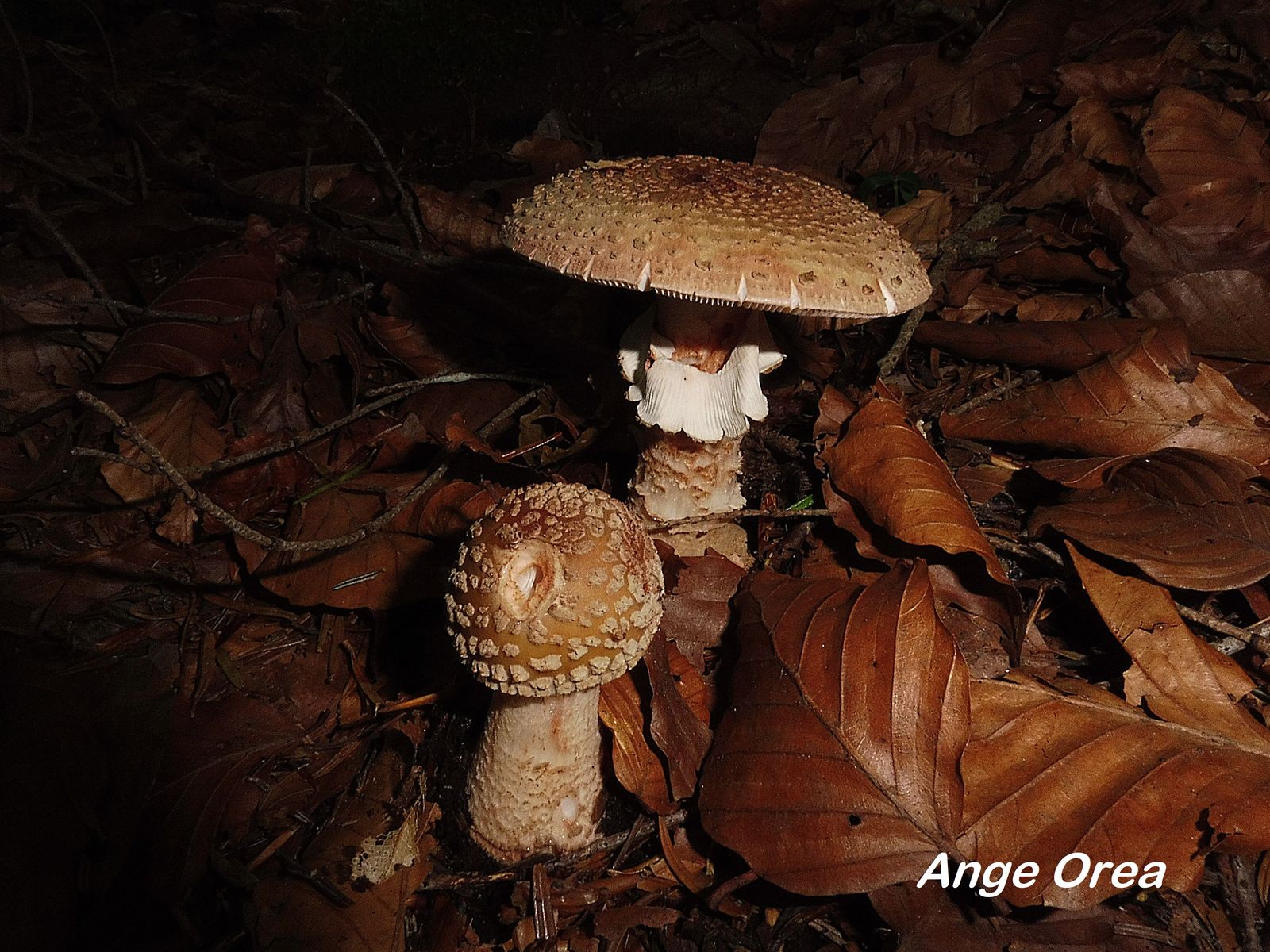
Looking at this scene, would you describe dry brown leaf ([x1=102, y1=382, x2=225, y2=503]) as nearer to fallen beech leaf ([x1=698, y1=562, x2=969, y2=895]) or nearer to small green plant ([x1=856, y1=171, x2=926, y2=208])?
fallen beech leaf ([x1=698, y1=562, x2=969, y2=895])

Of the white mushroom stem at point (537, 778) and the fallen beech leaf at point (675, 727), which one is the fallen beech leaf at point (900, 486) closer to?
the fallen beech leaf at point (675, 727)

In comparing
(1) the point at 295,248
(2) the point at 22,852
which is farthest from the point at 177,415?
(2) the point at 22,852

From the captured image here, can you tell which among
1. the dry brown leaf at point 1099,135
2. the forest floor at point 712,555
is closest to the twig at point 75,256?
the forest floor at point 712,555

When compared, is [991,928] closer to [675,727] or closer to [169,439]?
[675,727]

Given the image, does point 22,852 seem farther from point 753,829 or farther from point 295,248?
point 295,248

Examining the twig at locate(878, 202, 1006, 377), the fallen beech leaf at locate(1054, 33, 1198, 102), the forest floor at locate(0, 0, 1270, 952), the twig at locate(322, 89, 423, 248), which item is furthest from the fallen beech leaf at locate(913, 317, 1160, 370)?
the twig at locate(322, 89, 423, 248)

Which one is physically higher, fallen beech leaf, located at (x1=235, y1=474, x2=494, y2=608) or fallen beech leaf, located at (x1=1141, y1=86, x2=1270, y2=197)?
fallen beech leaf, located at (x1=1141, y1=86, x2=1270, y2=197)
